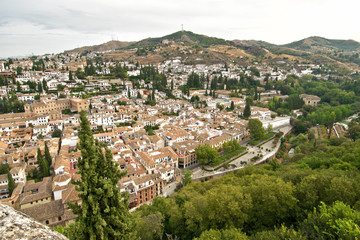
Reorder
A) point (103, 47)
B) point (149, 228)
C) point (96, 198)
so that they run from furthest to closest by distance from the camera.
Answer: point (103, 47), point (149, 228), point (96, 198)

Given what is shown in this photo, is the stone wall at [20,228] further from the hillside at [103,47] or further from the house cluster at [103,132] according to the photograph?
the hillside at [103,47]

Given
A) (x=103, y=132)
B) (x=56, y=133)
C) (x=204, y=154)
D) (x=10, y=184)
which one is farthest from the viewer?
(x=103, y=132)

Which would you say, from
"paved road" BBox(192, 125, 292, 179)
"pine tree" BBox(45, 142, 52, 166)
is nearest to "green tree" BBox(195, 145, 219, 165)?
"paved road" BBox(192, 125, 292, 179)

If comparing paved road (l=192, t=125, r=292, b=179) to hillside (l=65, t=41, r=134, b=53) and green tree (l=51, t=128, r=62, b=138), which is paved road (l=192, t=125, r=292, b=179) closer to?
green tree (l=51, t=128, r=62, b=138)

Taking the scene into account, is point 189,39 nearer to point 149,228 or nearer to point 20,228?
point 149,228

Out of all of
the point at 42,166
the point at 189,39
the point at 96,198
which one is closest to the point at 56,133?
the point at 42,166

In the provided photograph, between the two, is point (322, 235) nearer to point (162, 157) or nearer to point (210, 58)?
point (162, 157)

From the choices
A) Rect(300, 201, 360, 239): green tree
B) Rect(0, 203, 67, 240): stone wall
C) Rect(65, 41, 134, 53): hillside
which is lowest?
Rect(300, 201, 360, 239): green tree

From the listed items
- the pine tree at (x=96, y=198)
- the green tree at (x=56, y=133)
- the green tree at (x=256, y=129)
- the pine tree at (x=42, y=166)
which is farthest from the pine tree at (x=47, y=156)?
the green tree at (x=256, y=129)
